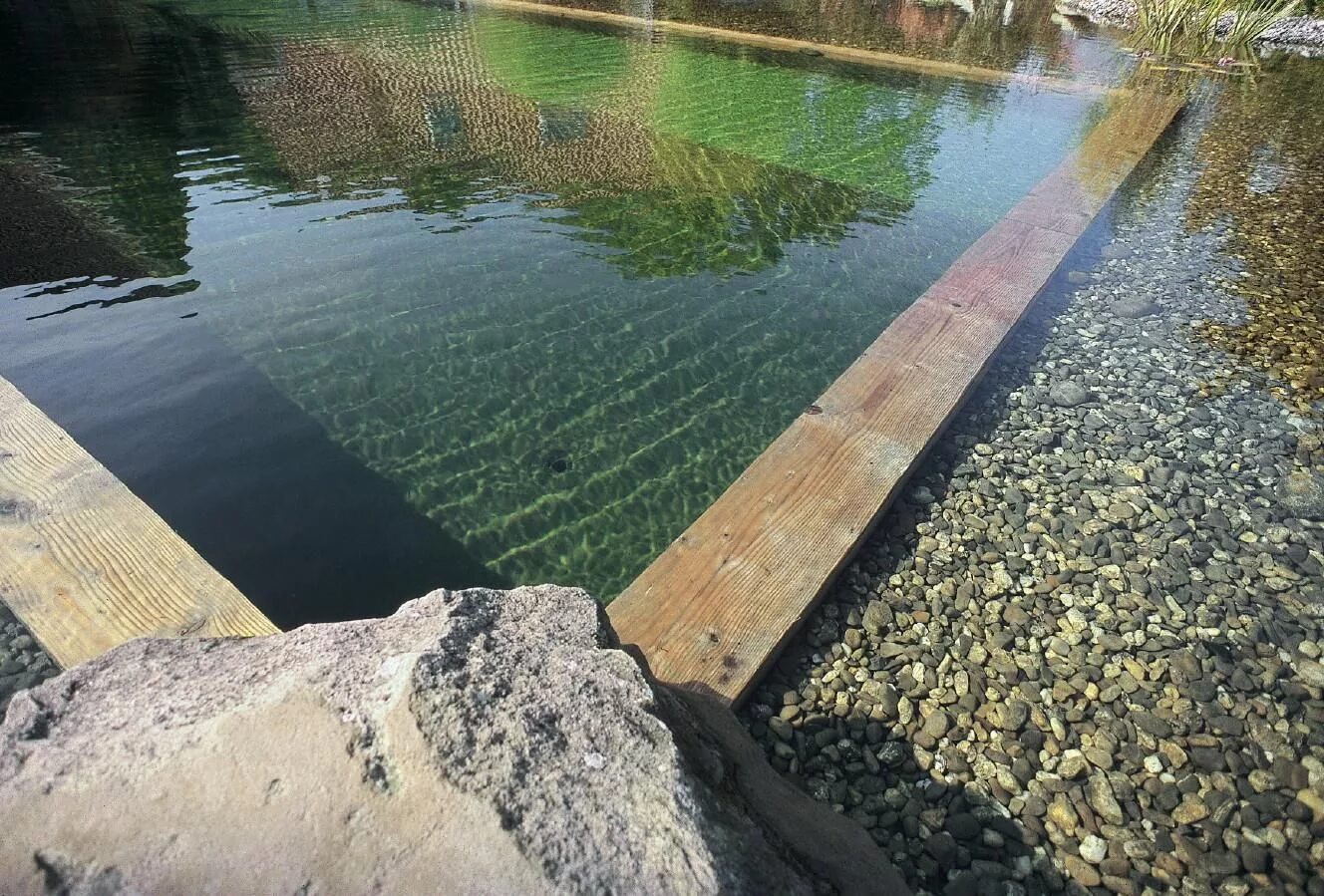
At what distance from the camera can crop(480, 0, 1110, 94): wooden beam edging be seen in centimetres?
1118

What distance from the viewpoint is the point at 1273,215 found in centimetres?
676

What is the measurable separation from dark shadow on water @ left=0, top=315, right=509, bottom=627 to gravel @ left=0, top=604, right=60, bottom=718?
2.43ft

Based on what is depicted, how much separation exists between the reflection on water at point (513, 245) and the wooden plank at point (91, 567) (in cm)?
48

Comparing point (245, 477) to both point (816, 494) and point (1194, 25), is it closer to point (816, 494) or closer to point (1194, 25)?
point (816, 494)

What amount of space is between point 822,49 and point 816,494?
11.7 m

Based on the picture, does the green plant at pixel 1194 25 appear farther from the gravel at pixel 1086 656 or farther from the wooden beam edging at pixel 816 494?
the gravel at pixel 1086 656

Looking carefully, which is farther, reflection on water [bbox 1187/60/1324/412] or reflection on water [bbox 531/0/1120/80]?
reflection on water [bbox 531/0/1120/80]

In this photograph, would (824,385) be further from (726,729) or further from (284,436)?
(284,436)

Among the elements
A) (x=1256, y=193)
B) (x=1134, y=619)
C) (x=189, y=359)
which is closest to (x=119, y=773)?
(x=1134, y=619)

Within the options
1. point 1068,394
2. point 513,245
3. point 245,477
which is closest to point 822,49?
point 513,245

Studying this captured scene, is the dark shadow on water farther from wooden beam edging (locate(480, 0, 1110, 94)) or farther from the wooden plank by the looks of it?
wooden beam edging (locate(480, 0, 1110, 94))

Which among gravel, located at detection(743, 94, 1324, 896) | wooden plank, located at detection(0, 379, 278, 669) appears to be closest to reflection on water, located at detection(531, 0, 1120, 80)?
gravel, located at detection(743, 94, 1324, 896)

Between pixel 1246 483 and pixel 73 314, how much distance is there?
684 cm

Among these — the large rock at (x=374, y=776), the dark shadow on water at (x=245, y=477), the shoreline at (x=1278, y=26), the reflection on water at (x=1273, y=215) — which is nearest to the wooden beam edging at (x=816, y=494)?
the large rock at (x=374, y=776)
